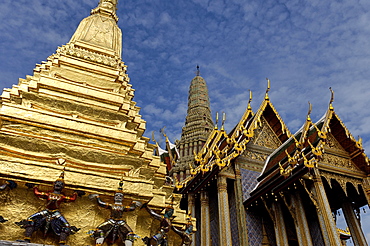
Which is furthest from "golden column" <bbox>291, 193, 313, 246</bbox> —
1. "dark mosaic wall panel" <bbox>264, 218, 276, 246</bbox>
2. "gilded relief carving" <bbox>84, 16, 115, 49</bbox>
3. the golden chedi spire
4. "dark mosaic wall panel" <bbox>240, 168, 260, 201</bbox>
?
"gilded relief carving" <bbox>84, 16, 115, 49</bbox>

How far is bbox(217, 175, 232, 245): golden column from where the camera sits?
8070 mm

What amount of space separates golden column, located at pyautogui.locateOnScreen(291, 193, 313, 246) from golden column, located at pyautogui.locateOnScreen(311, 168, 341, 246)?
30.1 inches

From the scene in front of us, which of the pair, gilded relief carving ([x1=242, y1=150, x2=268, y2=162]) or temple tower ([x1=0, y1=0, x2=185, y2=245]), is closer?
temple tower ([x1=0, y1=0, x2=185, y2=245])

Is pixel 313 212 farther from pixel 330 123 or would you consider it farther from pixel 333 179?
pixel 330 123

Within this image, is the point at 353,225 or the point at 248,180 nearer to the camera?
the point at 353,225

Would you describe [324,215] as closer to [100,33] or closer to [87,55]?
[87,55]

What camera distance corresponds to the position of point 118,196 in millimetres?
3607

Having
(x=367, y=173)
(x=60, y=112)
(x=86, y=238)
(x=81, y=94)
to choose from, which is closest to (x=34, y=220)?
(x=86, y=238)

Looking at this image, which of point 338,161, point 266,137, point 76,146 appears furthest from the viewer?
point 266,137

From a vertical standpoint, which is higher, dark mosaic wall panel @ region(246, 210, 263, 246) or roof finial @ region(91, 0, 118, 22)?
roof finial @ region(91, 0, 118, 22)

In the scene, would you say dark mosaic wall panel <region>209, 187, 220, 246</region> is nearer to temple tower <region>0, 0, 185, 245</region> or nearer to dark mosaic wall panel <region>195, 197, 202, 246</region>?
dark mosaic wall panel <region>195, 197, 202, 246</region>

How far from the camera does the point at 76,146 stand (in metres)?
4.32

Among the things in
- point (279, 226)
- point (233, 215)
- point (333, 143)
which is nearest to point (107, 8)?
point (233, 215)

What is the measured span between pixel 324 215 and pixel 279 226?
1782 millimetres
